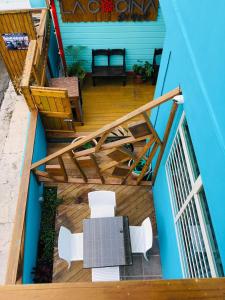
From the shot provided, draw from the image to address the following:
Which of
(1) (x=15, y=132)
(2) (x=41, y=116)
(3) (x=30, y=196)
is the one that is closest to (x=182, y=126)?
(3) (x=30, y=196)

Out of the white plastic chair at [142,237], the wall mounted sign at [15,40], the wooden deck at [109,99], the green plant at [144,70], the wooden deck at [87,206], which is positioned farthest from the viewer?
the green plant at [144,70]

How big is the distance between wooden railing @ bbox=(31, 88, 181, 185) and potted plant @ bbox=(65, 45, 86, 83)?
2626 millimetres

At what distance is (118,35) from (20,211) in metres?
5.24

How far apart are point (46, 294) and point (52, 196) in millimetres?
4920

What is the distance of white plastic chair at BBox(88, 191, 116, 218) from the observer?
5383 mm

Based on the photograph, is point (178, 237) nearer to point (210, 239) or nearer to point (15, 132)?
point (210, 239)

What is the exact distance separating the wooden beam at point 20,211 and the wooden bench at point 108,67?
2.61 m

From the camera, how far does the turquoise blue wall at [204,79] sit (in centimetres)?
229

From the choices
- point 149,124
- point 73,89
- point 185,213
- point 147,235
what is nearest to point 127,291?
point 185,213

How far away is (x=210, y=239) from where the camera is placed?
10.0ft

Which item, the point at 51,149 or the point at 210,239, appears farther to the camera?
the point at 51,149

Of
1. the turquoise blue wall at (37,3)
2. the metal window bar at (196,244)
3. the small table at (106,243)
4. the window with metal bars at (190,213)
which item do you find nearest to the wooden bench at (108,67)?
the turquoise blue wall at (37,3)

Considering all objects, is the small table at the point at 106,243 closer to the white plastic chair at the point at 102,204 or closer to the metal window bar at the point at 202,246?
the white plastic chair at the point at 102,204

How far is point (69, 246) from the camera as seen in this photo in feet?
16.6
